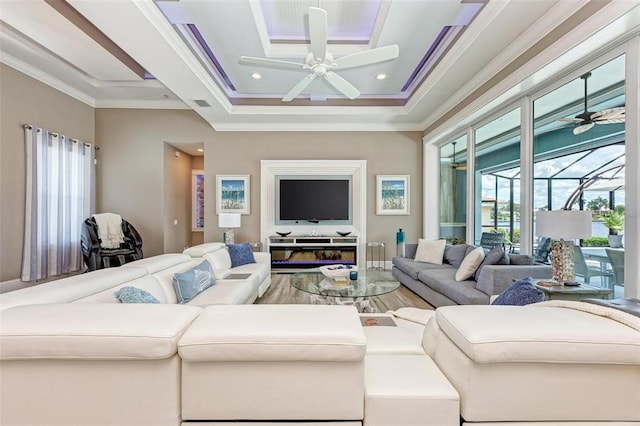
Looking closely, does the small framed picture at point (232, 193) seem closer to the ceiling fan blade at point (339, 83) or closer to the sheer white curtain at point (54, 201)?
the sheer white curtain at point (54, 201)

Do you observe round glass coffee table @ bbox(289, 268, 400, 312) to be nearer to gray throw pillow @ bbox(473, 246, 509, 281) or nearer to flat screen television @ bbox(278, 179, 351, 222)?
gray throw pillow @ bbox(473, 246, 509, 281)

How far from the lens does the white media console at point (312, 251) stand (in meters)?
5.51

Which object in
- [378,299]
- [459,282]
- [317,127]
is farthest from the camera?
[317,127]

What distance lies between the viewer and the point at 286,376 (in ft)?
3.33

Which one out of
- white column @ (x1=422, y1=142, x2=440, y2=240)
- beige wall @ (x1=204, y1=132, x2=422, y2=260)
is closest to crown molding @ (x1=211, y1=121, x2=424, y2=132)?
beige wall @ (x1=204, y1=132, x2=422, y2=260)

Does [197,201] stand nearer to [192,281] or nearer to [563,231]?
[192,281]

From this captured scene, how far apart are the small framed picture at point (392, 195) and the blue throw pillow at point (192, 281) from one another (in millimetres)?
3809

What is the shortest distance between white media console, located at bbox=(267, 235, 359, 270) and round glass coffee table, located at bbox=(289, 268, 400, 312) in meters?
1.94

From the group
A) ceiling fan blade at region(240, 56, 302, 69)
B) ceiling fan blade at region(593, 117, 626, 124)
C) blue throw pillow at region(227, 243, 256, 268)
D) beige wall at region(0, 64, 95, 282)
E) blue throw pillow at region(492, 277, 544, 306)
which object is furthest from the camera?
blue throw pillow at region(227, 243, 256, 268)

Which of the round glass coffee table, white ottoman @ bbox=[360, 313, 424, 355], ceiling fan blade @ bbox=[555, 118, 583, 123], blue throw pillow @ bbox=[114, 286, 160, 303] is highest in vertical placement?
ceiling fan blade @ bbox=[555, 118, 583, 123]

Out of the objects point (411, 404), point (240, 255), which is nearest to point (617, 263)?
point (411, 404)

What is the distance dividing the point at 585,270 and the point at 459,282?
3.76 ft

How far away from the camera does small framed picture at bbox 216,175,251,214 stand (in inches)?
228

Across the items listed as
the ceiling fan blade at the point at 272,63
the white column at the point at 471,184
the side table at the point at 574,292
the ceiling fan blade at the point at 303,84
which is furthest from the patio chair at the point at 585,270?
the ceiling fan blade at the point at 272,63
